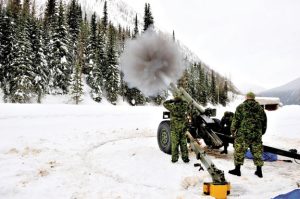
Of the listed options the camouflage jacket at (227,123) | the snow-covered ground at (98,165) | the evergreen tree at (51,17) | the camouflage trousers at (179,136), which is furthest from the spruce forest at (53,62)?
the camouflage trousers at (179,136)

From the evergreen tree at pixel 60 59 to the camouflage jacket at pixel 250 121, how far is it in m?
49.8

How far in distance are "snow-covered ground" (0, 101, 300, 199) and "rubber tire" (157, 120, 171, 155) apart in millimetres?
227

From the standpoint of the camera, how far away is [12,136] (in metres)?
10.9

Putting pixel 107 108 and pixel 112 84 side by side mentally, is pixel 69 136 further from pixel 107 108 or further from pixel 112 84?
pixel 112 84

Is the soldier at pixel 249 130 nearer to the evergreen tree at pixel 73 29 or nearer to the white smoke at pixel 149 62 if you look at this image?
the white smoke at pixel 149 62

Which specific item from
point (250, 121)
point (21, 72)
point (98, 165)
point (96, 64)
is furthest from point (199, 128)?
point (96, 64)

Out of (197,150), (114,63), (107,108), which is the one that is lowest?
(197,150)

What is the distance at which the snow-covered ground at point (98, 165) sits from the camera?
6105mm

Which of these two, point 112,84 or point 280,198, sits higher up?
point 112,84

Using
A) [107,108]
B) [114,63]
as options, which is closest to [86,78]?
[114,63]

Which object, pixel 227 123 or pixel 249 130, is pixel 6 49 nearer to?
pixel 227 123

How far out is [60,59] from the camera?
180 ft

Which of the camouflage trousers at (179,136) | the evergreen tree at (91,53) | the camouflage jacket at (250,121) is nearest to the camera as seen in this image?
the camouflage jacket at (250,121)

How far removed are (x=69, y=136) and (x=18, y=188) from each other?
6.00m
